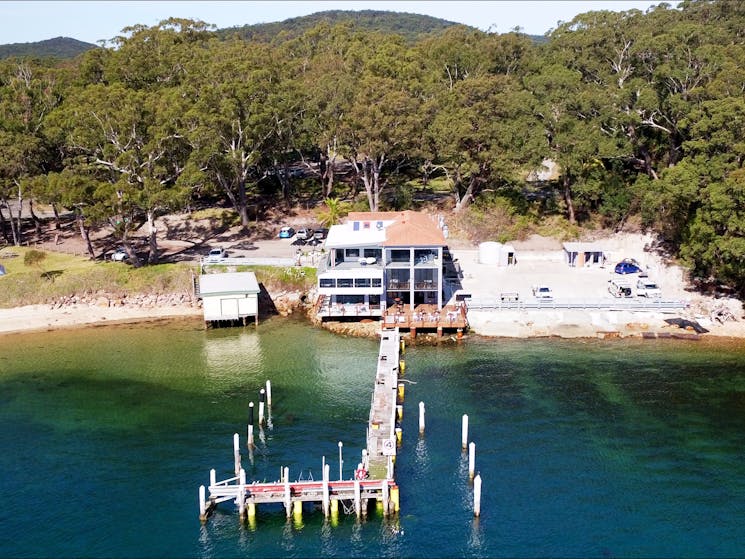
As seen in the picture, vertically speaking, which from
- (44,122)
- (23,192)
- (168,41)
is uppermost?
(168,41)

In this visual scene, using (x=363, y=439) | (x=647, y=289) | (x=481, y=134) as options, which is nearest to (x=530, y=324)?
(x=647, y=289)

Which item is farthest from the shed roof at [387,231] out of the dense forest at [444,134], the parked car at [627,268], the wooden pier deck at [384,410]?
the parked car at [627,268]

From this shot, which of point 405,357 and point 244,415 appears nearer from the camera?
point 244,415

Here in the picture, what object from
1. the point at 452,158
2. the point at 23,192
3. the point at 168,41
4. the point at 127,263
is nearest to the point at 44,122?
the point at 23,192

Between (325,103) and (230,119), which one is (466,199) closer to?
(325,103)

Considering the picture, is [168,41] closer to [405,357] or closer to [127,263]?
[127,263]

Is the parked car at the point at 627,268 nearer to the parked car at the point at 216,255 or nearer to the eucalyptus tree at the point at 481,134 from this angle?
the eucalyptus tree at the point at 481,134
